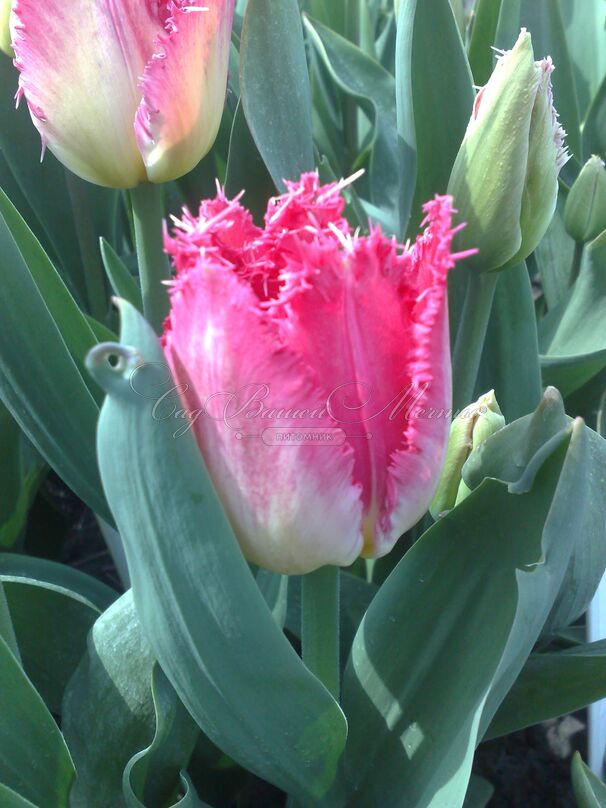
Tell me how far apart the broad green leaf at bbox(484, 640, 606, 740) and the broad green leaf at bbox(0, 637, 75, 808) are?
255mm

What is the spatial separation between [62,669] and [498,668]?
29 centimetres

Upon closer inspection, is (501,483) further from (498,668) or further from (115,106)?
(115,106)

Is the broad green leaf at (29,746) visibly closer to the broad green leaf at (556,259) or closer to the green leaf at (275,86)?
the green leaf at (275,86)

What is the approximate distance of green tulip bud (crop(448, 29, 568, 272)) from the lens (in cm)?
43

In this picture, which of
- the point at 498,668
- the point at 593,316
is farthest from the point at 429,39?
the point at 498,668

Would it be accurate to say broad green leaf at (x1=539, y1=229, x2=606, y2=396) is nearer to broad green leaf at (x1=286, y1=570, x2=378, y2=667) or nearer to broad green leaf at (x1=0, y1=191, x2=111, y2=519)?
broad green leaf at (x1=286, y1=570, x2=378, y2=667)

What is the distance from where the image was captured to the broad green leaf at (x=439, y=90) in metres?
0.54

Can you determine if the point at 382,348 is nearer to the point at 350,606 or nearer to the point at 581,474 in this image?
the point at 581,474

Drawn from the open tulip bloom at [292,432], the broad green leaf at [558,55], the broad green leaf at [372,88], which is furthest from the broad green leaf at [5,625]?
the broad green leaf at [558,55]

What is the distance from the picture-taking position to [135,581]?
1.13 ft

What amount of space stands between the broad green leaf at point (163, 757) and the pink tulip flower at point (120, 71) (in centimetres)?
26

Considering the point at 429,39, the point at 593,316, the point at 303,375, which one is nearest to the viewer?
the point at 303,375

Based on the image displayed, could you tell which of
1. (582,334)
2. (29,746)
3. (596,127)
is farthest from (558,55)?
(29,746)

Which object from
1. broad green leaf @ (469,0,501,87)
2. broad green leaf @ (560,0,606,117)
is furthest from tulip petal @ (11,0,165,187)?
broad green leaf @ (560,0,606,117)
